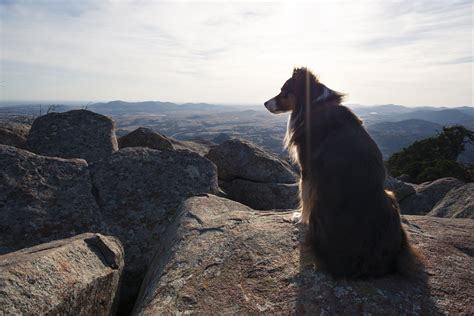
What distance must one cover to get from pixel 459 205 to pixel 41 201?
1059 centimetres

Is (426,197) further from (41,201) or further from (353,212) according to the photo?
(41,201)

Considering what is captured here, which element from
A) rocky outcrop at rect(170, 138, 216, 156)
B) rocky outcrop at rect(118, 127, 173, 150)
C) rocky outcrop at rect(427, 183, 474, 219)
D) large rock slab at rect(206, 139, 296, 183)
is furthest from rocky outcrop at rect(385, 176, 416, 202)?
rocky outcrop at rect(118, 127, 173, 150)

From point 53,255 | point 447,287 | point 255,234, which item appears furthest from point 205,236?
point 447,287

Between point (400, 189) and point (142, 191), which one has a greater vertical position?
point (142, 191)

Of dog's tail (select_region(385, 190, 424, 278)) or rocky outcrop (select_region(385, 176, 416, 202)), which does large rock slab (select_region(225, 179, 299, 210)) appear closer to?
rocky outcrop (select_region(385, 176, 416, 202))

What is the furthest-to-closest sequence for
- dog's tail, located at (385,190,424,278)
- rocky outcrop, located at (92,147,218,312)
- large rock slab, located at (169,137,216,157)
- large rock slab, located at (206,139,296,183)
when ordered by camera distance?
large rock slab, located at (169,137,216,157)
large rock slab, located at (206,139,296,183)
rocky outcrop, located at (92,147,218,312)
dog's tail, located at (385,190,424,278)

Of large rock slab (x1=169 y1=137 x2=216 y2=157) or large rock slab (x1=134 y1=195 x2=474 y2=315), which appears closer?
large rock slab (x1=134 y1=195 x2=474 y2=315)

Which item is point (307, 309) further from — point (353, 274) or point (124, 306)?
point (124, 306)

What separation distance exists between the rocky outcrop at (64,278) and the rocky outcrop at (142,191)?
5.32 ft

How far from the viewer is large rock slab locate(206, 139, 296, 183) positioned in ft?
38.6

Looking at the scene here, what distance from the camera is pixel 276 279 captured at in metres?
4.66

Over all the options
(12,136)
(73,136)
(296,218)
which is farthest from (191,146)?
(296,218)

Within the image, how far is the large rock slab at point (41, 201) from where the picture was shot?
21.2ft

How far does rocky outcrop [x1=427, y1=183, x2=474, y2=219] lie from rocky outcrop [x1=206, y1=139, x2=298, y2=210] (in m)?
4.21
